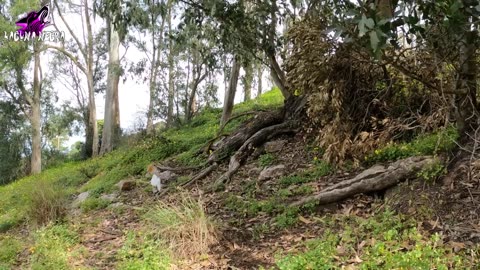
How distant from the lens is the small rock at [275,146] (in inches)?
271

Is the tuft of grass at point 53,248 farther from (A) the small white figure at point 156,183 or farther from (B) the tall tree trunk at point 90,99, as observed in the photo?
(B) the tall tree trunk at point 90,99

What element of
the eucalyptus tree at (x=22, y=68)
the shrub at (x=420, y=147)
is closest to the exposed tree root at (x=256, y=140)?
the shrub at (x=420, y=147)

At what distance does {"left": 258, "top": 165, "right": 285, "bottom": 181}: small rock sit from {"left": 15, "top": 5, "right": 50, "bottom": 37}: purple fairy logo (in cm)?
1264

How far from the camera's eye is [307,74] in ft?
17.9

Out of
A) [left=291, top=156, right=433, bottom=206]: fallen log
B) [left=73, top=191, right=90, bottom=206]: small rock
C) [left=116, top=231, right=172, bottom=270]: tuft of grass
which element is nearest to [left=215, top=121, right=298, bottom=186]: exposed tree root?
[left=291, top=156, right=433, bottom=206]: fallen log

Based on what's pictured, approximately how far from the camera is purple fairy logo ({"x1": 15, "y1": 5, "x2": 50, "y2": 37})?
50.2 ft

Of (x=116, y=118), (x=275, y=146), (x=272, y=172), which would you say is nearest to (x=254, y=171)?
(x=272, y=172)

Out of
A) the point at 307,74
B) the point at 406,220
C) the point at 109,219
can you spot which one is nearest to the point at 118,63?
the point at 109,219

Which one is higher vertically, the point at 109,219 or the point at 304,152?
the point at 304,152

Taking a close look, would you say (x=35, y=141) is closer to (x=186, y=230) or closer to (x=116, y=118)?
(x=116, y=118)

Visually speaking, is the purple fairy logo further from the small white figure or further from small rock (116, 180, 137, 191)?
the small white figure

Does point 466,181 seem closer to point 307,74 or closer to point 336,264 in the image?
point 336,264

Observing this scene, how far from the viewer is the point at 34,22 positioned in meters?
15.4

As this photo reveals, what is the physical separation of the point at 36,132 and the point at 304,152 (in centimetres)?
1657
